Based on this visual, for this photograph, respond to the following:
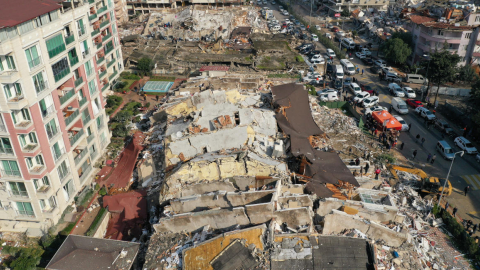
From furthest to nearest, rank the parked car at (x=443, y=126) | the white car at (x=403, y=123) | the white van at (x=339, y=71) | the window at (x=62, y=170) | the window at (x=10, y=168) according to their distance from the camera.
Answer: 1. the white van at (x=339, y=71)
2. the white car at (x=403, y=123)
3. the parked car at (x=443, y=126)
4. the window at (x=62, y=170)
5. the window at (x=10, y=168)

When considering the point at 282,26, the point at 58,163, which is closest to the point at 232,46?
the point at 282,26

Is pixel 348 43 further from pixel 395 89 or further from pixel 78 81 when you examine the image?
pixel 78 81

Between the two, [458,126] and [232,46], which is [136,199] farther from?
[232,46]

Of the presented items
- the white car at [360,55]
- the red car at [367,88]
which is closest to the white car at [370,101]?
the red car at [367,88]

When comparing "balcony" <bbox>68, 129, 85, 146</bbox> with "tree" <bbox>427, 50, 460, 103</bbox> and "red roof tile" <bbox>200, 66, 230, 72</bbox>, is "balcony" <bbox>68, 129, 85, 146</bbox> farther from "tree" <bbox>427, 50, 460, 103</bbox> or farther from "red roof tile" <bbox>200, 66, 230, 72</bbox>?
"tree" <bbox>427, 50, 460, 103</bbox>

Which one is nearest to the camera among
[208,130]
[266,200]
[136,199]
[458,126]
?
[266,200]

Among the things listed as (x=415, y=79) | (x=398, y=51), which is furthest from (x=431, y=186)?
(x=398, y=51)

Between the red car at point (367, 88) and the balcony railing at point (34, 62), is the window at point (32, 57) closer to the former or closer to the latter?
the balcony railing at point (34, 62)

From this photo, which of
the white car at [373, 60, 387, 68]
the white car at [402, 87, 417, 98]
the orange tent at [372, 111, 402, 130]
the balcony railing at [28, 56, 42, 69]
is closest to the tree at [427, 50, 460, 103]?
the white car at [402, 87, 417, 98]
